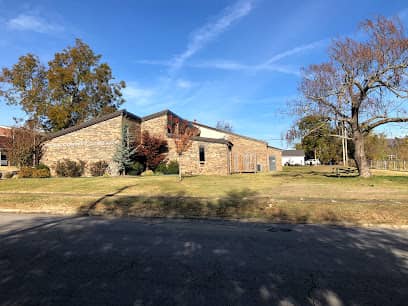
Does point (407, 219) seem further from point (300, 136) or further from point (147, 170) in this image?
point (147, 170)

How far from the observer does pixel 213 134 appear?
34.3m

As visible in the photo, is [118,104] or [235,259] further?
[118,104]

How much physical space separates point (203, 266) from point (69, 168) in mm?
22481

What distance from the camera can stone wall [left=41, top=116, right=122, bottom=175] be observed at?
23.4 metres

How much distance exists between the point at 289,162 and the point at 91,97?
206 feet

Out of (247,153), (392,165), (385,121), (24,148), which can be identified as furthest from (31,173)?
(392,165)

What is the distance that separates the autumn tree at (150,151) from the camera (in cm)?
2416

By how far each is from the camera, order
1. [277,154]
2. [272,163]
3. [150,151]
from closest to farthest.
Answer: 1. [150,151]
2. [272,163]
3. [277,154]

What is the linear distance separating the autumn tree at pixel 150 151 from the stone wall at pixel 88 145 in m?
2.32

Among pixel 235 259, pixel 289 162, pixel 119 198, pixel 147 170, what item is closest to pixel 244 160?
pixel 147 170

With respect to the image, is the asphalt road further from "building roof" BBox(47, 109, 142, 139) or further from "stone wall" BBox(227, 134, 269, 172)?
"stone wall" BBox(227, 134, 269, 172)

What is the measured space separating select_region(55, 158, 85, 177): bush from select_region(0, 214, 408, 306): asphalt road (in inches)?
706

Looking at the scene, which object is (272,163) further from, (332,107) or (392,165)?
(392,165)

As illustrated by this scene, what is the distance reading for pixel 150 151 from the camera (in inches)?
958
